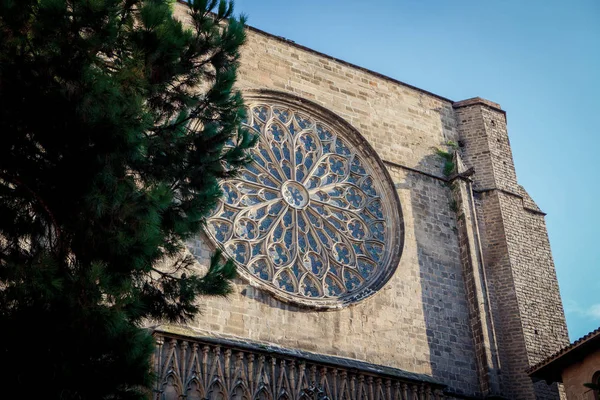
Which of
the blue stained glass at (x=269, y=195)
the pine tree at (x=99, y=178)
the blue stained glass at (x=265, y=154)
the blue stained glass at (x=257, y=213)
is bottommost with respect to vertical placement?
the pine tree at (x=99, y=178)

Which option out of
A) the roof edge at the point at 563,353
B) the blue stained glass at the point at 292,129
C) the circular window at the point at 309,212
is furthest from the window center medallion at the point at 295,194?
the roof edge at the point at 563,353

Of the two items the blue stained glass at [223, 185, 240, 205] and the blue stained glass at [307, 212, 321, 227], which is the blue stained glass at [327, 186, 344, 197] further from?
the blue stained glass at [223, 185, 240, 205]

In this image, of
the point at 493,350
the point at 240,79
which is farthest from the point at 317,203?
the point at 493,350

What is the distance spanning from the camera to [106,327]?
6254 mm

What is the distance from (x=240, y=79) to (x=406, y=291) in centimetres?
387

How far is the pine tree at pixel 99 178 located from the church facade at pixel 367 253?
2.85 metres

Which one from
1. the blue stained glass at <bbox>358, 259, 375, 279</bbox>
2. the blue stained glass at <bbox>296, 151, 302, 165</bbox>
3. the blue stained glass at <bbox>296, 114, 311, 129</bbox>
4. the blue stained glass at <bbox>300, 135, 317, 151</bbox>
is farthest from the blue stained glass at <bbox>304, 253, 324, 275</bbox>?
the blue stained glass at <bbox>296, 114, 311, 129</bbox>

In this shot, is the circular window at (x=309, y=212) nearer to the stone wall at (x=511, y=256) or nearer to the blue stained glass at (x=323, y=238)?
the blue stained glass at (x=323, y=238)

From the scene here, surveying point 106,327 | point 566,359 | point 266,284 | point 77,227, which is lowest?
point 106,327

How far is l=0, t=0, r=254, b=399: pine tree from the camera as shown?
621 cm

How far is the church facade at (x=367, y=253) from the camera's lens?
1110 centimetres

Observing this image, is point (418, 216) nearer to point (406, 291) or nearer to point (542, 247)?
point (406, 291)

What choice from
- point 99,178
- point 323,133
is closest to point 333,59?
point 323,133

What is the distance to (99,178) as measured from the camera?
22.3 ft
